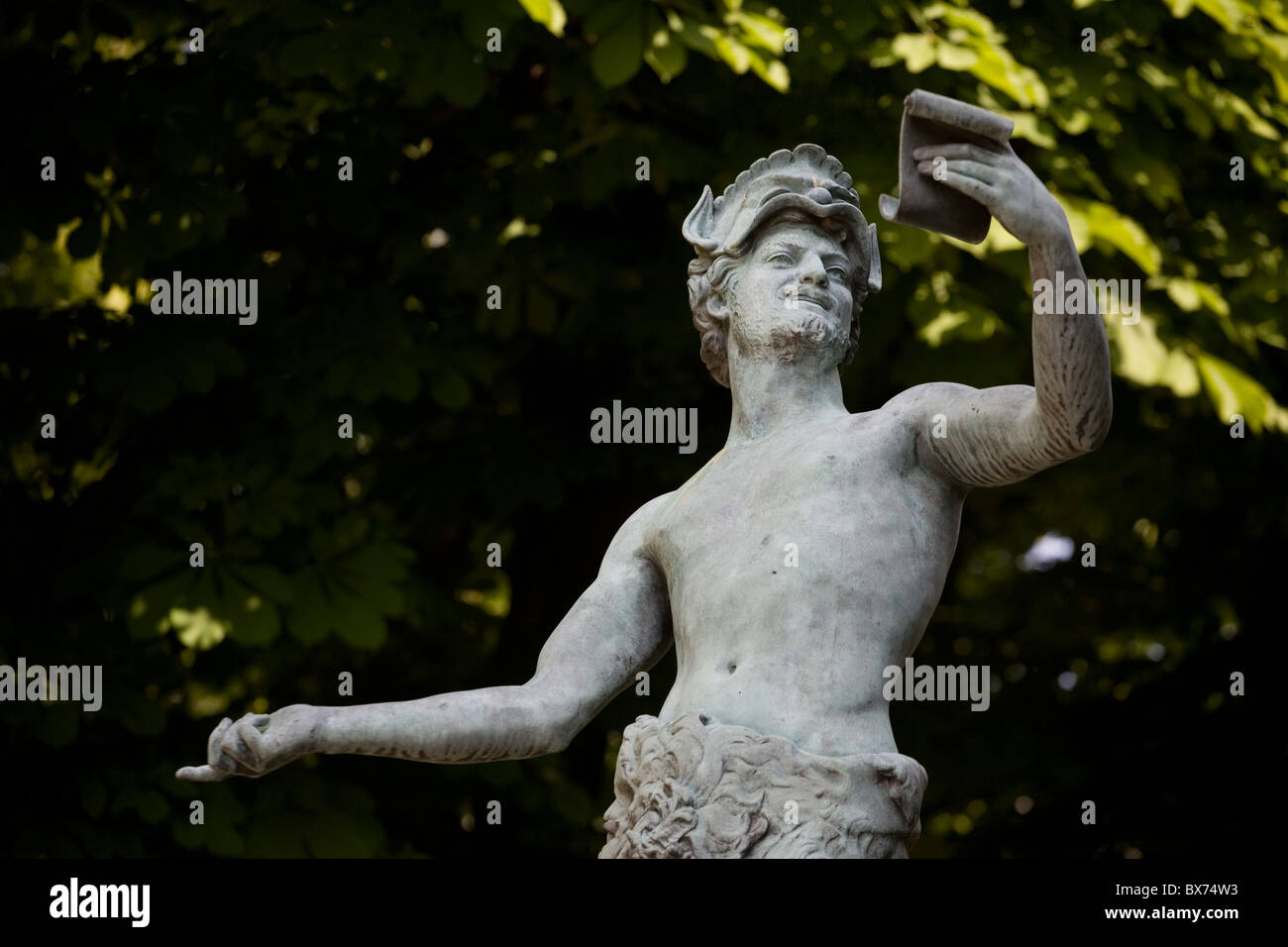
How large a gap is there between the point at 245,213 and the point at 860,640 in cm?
421

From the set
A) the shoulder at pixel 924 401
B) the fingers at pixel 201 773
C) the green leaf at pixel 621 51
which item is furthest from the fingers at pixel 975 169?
the green leaf at pixel 621 51

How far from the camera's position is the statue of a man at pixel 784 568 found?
4672 mm

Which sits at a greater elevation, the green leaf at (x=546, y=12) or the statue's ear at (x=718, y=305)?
the green leaf at (x=546, y=12)

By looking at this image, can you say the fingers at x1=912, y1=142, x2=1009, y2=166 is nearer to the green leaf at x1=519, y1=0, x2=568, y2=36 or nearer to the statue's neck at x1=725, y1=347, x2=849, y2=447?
the statue's neck at x1=725, y1=347, x2=849, y2=447

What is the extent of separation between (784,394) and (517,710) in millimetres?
1024

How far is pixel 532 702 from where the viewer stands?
5129 mm

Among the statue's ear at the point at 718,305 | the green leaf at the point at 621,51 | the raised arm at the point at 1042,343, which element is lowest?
the raised arm at the point at 1042,343

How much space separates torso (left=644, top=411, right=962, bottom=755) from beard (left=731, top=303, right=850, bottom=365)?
193 mm

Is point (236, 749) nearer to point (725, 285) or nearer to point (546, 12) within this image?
point (725, 285)

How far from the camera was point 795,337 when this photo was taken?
17.4 feet

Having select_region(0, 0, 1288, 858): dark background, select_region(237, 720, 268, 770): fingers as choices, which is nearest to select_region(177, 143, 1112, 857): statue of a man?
select_region(237, 720, 268, 770): fingers

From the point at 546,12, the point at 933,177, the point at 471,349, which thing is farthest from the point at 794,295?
the point at 471,349

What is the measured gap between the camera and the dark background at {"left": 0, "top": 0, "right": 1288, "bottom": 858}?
782cm

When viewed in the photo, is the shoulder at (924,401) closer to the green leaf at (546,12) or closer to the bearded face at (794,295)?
the bearded face at (794,295)
